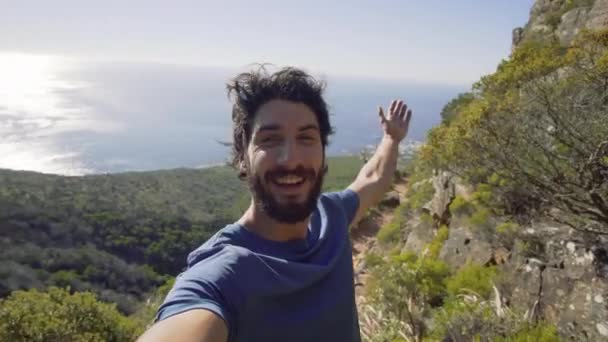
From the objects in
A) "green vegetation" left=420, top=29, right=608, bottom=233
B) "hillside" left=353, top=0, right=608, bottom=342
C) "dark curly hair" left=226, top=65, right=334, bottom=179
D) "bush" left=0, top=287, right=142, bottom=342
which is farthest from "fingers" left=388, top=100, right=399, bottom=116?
"bush" left=0, top=287, right=142, bottom=342

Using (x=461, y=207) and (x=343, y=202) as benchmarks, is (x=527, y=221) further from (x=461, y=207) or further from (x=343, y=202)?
(x=343, y=202)

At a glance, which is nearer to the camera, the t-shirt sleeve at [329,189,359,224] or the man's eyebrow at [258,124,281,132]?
the man's eyebrow at [258,124,281,132]

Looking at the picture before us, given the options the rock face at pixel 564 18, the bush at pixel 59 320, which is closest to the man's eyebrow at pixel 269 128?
the bush at pixel 59 320

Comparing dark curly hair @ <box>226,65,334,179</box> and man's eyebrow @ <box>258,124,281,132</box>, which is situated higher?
dark curly hair @ <box>226,65,334,179</box>

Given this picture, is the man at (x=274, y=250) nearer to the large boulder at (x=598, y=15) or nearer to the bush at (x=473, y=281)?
the bush at (x=473, y=281)

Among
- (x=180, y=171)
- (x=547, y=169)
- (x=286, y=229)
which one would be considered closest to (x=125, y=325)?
(x=547, y=169)

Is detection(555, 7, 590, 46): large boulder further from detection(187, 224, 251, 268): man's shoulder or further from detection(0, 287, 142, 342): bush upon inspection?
detection(187, 224, 251, 268): man's shoulder

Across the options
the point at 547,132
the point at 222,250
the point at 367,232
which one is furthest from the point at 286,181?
the point at 367,232
